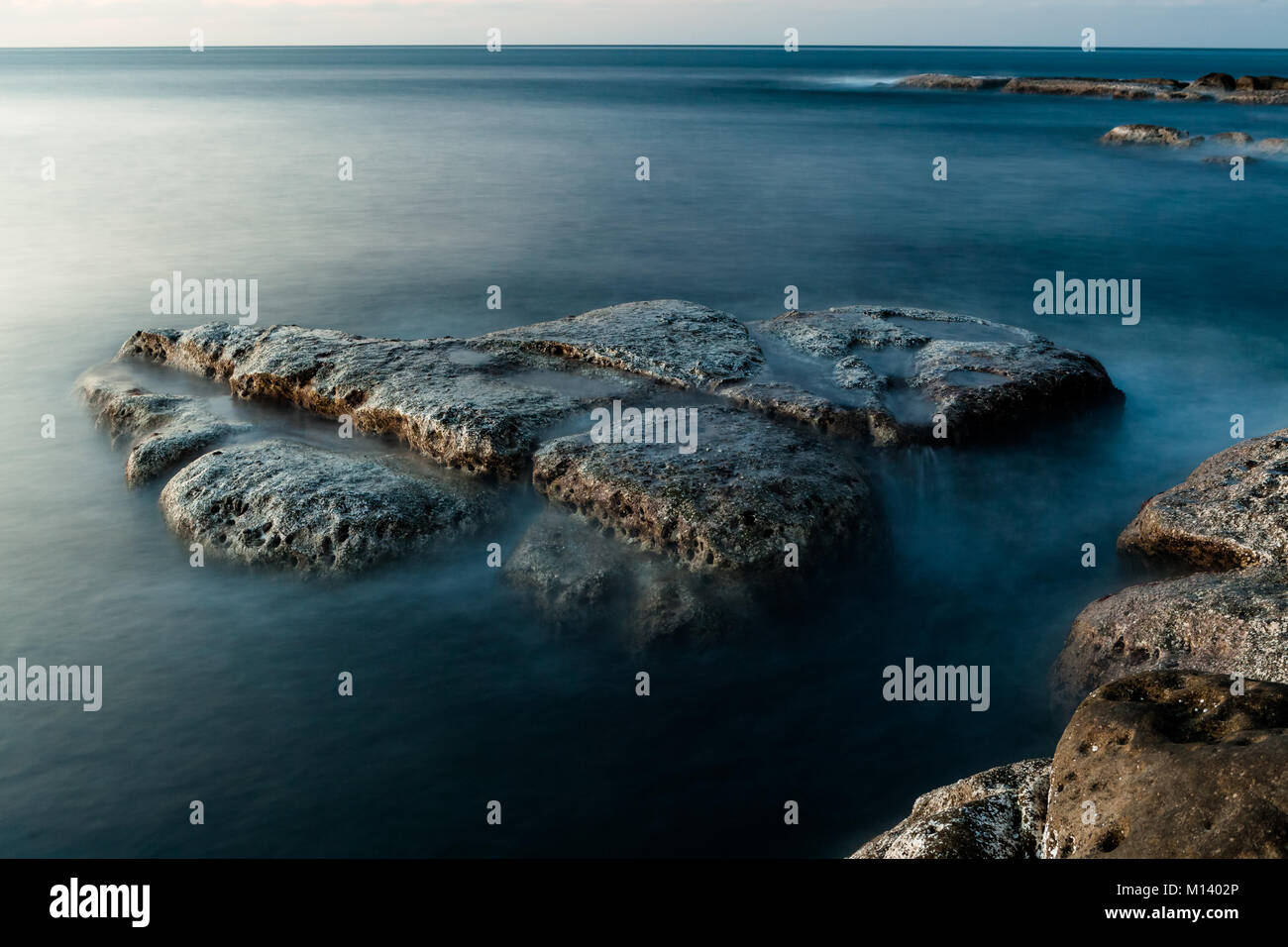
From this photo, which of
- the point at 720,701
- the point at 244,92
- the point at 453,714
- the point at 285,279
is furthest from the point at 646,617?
the point at 244,92

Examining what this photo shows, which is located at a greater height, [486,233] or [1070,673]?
[486,233]

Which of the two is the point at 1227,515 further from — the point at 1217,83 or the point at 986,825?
the point at 1217,83

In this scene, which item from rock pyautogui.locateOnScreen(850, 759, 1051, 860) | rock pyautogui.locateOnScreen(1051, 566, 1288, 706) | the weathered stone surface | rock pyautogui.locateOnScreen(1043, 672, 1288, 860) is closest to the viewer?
rock pyautogui.locateOnScreen(1043, 672, 1288, 860)

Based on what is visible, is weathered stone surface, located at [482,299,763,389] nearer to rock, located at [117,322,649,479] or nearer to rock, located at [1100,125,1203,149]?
rock, located at [117,322,649,479]

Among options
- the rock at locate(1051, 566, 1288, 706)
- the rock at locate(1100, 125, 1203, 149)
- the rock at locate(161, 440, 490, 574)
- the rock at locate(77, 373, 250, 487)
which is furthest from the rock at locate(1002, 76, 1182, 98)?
the rock at locate(161, 440, 490, 574)

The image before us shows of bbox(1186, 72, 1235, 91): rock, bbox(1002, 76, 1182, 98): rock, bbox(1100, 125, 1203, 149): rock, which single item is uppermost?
bbox(1002, 76, 1182, 98): rock

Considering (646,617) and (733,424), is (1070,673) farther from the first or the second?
(733,424)
